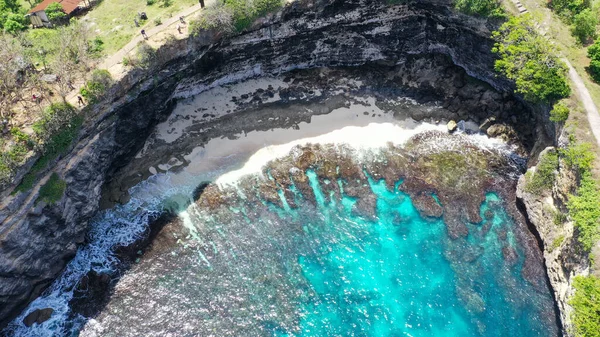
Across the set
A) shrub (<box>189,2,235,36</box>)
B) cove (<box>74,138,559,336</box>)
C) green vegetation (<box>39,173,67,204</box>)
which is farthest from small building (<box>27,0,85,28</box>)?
cove (<box>74,138,559,336</box>)

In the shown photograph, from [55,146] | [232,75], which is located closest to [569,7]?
[232,75]

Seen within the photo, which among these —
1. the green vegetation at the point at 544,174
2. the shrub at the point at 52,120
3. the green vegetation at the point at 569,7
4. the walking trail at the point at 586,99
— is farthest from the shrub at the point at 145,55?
the green vegetation at the point at 569,7

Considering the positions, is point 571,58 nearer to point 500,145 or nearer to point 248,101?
point 500,145

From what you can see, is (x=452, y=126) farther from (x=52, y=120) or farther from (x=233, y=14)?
(x=52, y=120)

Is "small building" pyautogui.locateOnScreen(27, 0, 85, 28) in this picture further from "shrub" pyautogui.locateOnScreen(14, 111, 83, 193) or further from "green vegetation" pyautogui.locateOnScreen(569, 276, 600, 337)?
"green vegetation" pyautogui.locateOnScreen(569, 276, 600, 337)

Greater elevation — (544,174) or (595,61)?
(595,61)

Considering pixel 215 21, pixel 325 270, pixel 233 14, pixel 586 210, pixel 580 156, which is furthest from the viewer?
pixel 233 14

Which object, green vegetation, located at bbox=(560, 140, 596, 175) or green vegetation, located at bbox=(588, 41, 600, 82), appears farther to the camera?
green vegetation, located at bbox=(588, 41, 600, 82)
